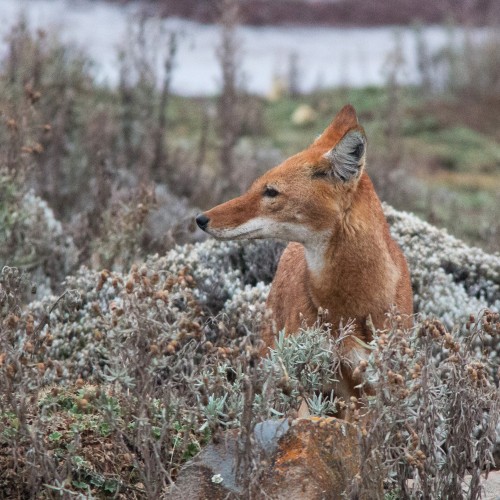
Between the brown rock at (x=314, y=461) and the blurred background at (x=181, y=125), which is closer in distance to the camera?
the brown rock at (x=314, y=461)

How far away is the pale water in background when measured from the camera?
69.6ft

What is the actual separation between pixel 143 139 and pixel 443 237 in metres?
4.66

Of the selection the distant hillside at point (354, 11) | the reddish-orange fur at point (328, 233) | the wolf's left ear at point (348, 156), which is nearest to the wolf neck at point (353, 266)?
the reddish-orange fur at point (328, 233)

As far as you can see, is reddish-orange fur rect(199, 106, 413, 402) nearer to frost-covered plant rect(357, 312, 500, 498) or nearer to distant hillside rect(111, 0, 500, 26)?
frost-covered plant rect(357, 312, 500, 498)

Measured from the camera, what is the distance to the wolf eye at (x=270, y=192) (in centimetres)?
543

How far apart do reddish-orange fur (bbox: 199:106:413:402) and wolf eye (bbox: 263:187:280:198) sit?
1 centimetres

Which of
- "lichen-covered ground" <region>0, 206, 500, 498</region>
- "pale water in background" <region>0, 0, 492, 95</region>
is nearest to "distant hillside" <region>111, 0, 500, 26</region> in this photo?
"pale water in background" <region>0, 0, 492, 95</region>

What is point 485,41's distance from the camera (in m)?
19.4

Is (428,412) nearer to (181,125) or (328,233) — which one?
(328,233)

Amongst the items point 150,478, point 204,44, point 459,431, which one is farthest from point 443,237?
point 204,44

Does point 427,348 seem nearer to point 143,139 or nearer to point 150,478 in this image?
point 150,478

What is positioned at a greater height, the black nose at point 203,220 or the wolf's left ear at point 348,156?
the wolf's left ear at point 348,156

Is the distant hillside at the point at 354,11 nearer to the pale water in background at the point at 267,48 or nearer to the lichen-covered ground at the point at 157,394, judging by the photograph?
the pale water in background at the point at 267,48

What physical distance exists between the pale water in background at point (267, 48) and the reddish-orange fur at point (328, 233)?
14.0 metres
